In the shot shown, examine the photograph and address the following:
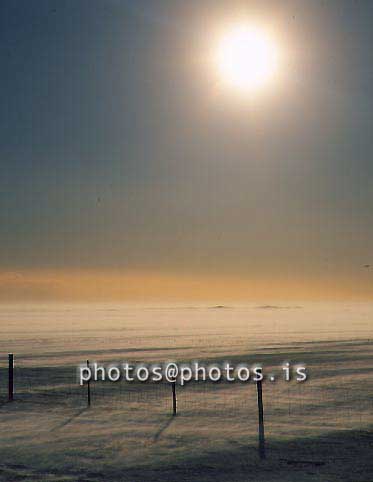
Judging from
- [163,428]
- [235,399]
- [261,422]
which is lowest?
[163,428]

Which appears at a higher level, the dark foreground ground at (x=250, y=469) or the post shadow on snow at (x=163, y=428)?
the post shadow on snow at (x=163, y=428)

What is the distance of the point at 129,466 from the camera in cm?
1638

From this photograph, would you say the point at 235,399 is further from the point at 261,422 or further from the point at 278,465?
the point at 278,465

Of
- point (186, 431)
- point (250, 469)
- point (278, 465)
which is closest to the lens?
point (250, 469)

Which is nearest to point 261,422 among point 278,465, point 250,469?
point 278,465

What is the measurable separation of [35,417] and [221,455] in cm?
927

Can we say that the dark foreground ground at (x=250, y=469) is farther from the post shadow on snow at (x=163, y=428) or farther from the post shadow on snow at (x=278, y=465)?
the post shadow on snow at (x=163, y=428)

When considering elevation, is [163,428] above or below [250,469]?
above

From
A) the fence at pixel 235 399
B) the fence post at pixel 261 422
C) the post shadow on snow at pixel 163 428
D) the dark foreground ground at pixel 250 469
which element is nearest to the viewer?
the dark foreground ground at pixel 250 469

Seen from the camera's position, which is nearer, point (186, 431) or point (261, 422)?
point (261, 422)

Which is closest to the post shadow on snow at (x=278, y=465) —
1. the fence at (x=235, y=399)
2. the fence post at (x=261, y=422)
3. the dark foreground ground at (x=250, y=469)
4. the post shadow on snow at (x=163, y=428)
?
the dark foreground ground at (x=250, y=469)

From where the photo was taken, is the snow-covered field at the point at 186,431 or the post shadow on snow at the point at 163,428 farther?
the post shadow on snow at the point at 163,428

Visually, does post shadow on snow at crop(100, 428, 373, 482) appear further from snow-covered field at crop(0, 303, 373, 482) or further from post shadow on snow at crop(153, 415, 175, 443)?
post shadow on snow at crop(153, 415, 175, 443)

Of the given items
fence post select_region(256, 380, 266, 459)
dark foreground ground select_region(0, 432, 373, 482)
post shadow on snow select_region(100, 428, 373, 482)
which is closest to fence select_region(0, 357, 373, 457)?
fence post select_region(256, 380, 266, 459)
